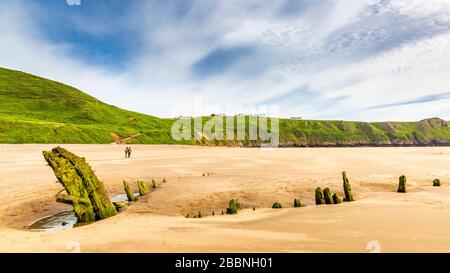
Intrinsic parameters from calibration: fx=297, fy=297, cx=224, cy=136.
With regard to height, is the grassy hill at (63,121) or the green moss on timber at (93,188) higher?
the grassy hill at (63,121)

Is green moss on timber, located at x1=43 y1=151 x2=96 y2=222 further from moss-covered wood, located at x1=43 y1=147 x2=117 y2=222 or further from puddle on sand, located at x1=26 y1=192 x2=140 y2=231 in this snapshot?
puddle on sand, located at x1=26 y1=192 x2=140 y2=231

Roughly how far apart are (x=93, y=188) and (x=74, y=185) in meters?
0.82

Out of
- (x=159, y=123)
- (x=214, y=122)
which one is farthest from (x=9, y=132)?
(x=214, y=122)

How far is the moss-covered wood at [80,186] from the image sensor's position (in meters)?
13.4

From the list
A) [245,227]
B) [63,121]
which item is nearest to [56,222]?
[245,227]

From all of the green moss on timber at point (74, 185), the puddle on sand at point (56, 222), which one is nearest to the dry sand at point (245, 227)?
the puddle on sand at point (56, 222)

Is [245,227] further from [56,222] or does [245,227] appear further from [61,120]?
[61,120]

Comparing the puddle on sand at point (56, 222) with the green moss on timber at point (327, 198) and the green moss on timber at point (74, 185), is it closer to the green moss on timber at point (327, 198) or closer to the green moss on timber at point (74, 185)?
the green moss on timber at point (74, 185)

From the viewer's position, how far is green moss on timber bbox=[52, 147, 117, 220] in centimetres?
1384

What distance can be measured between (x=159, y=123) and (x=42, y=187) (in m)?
154

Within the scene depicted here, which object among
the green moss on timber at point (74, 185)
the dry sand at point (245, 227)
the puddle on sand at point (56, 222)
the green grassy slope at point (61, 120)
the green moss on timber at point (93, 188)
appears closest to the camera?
the dry sand at point (245, 227)
